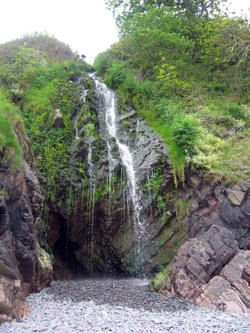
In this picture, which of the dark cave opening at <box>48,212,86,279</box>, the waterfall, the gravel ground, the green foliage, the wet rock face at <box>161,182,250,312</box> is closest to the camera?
the gravel ground

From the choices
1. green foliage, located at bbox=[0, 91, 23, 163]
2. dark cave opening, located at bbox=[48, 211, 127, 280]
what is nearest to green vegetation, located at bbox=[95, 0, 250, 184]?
dark cave opening, located at bbox=[48, 211, 127, 280]

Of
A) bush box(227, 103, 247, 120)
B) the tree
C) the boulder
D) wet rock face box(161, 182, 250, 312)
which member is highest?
the tree

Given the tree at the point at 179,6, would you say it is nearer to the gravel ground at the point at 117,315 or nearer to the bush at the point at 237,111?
the bush at the point at 237,111

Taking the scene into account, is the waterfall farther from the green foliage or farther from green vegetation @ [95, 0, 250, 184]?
the green foliage

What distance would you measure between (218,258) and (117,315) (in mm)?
4066

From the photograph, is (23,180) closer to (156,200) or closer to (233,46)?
(156,200)

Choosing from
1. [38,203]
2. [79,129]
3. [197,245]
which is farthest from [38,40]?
[197,245]

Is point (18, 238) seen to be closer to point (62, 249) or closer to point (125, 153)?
point (62, 249)

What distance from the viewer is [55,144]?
647 inches

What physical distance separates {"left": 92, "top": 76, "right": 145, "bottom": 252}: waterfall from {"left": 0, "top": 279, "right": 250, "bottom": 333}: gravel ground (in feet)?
12.4

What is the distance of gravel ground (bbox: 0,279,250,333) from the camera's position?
7691mm

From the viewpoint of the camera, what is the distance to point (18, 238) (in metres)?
10.1

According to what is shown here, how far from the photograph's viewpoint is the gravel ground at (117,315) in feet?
25.2

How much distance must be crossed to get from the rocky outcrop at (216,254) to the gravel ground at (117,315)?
57cm
